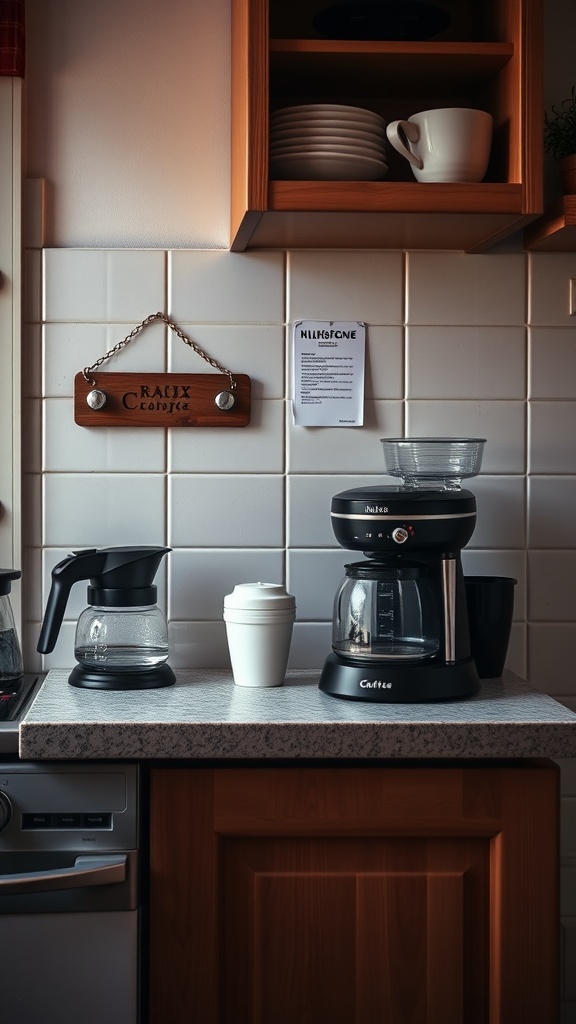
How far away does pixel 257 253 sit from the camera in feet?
5.98

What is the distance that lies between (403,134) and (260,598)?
0.79m

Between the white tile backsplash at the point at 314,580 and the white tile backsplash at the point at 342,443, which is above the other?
the white tile backsplash at the point at 342,443

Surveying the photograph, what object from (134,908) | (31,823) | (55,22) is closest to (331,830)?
(134,908)

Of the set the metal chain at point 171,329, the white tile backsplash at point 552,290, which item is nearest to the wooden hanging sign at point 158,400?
the metal chain at point 171,329

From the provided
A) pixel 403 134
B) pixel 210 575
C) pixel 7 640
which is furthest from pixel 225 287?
pixel 7 640

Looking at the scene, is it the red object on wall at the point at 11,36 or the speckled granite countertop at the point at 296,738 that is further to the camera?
the red object on wall at the point at 11,36

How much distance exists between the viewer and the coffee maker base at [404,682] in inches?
58.5

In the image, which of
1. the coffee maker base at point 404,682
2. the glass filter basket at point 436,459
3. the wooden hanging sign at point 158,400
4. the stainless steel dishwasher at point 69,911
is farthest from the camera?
the wooden hanging sign at point 158,400

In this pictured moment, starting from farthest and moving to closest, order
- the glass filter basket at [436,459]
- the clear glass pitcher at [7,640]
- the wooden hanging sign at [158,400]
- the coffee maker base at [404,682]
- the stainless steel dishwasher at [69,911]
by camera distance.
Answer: the wooden hanging sign at [158,400], the glass filter basket at [436,459], the clear glass pitcher at [7,640], the coffee maker base at [404,682], the stainless steel dishwasher at [69,911]

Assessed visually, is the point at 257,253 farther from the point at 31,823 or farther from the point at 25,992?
the point at 25,992

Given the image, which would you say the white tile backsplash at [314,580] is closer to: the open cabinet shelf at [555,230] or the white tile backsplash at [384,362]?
Result: the white tile backsplash at [384,362]

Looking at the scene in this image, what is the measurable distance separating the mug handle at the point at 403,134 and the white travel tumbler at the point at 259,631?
0.73 meters

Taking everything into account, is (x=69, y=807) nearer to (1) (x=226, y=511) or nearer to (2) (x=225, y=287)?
(1) (x=226, y=511)

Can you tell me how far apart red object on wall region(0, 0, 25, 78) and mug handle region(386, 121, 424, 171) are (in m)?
0.70
